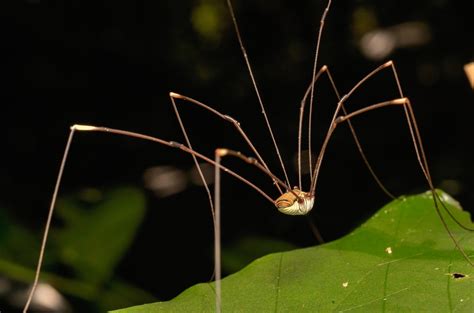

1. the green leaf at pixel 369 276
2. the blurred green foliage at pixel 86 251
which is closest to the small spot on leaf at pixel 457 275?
the green leaf at pixel 369 276

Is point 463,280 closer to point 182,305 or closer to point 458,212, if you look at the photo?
point 458,212

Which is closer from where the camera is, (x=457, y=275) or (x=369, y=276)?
(x=457, y=275)

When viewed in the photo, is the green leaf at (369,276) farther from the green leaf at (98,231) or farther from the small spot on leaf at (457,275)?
the green leaf at (98,231)

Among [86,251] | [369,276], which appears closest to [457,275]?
[369,276]

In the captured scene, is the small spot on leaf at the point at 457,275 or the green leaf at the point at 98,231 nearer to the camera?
the small spot on leaf at the point at 457,275

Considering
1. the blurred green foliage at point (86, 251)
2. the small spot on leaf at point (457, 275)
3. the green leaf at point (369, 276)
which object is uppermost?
the small spot on leaf at point (457, 275)

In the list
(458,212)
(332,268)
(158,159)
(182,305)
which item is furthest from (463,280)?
(158,159)

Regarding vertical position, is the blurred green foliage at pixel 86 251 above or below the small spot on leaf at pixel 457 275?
below

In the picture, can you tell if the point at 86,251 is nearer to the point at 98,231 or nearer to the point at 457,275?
the point at 98,231
